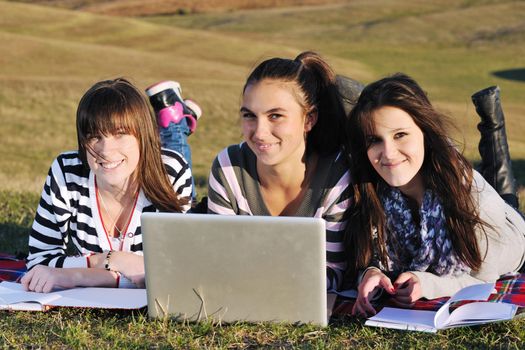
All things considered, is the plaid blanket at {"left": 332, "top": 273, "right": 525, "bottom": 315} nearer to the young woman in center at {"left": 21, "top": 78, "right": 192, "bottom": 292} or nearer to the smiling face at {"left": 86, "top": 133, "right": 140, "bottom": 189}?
the young woman in center at {"left": 21, "top": 78, "right": 192, "bottom": 292}

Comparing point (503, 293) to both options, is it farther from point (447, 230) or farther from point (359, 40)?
point (359, 40)

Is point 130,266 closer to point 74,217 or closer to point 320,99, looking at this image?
point 74,217

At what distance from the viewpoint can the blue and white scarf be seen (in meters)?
3.88

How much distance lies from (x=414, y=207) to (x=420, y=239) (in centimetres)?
17

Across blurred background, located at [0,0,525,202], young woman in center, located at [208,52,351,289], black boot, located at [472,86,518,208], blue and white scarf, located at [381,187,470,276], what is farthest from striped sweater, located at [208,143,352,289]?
black boot, located at [472,86,518,208]

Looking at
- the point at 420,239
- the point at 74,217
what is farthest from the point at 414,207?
the point at 74,217

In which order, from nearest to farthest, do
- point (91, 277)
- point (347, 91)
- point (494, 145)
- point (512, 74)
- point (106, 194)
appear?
point (91, 277)
point (106, 194)
point (347, 91)
point (494, 145)
point (512, 74)

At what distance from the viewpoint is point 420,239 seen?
4.04 meters

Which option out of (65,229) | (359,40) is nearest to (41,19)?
(359,40)

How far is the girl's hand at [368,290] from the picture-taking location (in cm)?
356

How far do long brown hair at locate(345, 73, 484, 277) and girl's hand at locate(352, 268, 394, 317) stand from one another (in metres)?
0.24

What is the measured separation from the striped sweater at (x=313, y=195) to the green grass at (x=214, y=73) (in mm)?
588

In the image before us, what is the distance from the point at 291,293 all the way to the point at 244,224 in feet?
1.21

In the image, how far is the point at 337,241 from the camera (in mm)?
4035
